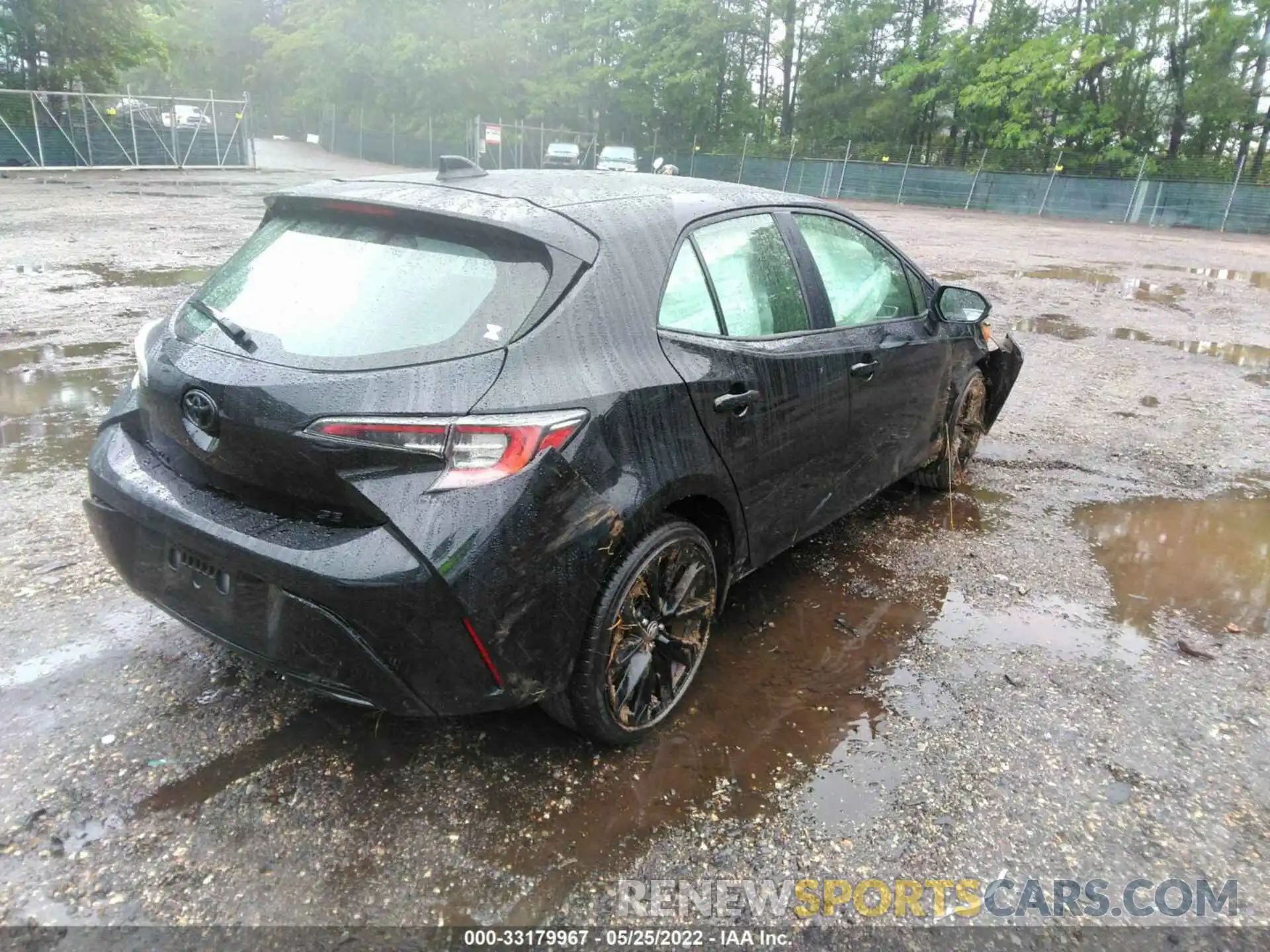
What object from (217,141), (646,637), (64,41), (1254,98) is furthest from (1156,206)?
(64,41)

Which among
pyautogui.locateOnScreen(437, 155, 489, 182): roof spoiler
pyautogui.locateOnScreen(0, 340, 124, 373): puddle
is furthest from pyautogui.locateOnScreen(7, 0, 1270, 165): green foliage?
pyautogui.locateOnScreen(437, 155, 489, 182): roof spoiler

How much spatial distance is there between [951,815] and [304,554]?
197 centimetres

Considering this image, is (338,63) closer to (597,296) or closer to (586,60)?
(586,60)

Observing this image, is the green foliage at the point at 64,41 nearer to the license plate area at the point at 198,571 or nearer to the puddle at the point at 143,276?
the puddle at the point at 143,276

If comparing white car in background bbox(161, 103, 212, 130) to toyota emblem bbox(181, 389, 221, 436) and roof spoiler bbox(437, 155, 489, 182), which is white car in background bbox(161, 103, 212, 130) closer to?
roof spoiler bbox(437, 155, 489, 182)

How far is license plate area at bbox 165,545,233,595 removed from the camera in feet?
7.64

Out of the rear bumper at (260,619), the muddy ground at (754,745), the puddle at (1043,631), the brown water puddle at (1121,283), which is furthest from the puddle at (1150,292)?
the rear bumper at (260,619)

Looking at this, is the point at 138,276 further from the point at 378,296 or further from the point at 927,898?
the point at 927,898

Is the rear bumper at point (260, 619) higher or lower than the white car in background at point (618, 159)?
lower

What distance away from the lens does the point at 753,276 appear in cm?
321

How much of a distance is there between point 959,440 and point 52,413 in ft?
17.9

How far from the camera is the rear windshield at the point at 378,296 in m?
2.33

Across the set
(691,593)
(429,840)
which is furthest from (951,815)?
(429,840)

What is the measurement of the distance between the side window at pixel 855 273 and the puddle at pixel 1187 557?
63.9 inches
